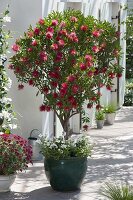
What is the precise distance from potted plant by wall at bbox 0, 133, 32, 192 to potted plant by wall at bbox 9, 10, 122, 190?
362 millimetres

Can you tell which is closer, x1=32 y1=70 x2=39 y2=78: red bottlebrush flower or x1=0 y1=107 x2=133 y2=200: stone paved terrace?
x1=0 y1=107 x2=133 y2=200: stone paved terrace

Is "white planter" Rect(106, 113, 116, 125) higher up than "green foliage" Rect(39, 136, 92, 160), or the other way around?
"white planter" Rect(106, 113, 116, 125)

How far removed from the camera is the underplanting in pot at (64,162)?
7500mm

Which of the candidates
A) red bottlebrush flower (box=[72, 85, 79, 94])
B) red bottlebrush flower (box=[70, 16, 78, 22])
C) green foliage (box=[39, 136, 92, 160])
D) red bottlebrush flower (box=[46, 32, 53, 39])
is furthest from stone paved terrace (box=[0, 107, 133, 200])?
red bottlebrush flower (box=[70, 16, 78, 22])

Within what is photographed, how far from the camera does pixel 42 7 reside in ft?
31.0

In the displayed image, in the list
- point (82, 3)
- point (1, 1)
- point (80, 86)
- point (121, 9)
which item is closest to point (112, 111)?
point (82, 3)

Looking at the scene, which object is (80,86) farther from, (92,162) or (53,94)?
(92,162)

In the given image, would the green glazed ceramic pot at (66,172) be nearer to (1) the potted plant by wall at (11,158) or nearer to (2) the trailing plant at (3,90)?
(1) the potted plant by wall at (11,158)

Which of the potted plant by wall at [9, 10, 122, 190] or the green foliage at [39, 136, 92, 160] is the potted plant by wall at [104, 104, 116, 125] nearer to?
the potted plant by wall at [9, 10, 122, 190]

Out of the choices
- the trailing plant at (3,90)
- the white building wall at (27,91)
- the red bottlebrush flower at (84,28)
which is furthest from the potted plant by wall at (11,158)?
the white building wall at (27,91)

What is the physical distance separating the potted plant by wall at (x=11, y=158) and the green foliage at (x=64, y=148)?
0.74 feet

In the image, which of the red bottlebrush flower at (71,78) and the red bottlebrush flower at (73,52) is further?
the red bottlebrush flower at (73,52)

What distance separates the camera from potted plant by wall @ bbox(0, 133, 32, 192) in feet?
24.1

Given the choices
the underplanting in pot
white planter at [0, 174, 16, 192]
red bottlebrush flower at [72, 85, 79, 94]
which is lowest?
white planter at [0, 174, 16, 192]
